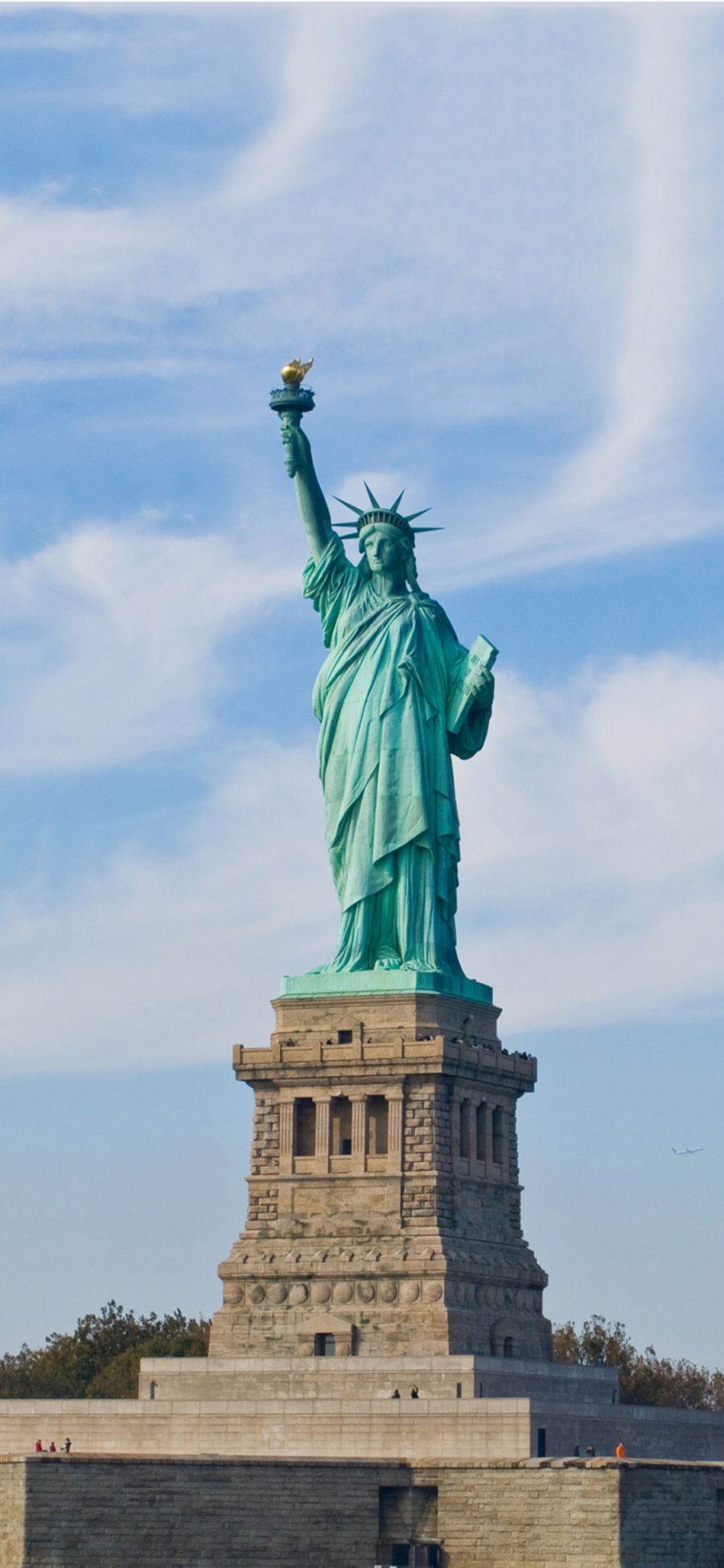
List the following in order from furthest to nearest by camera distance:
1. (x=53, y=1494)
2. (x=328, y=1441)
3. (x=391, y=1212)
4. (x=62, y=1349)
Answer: (x=62, y=1349)
(x=391, y=1212)
(x=328, y=1441)
(x=53, y=1494)

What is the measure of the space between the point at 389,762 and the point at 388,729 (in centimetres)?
55

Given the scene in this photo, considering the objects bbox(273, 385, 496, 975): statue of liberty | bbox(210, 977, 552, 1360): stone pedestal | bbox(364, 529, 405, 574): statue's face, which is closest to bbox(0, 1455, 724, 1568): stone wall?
bbox(210, 977, 552, 1360): stone pedestal

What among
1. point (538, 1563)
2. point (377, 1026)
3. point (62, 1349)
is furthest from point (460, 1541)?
point (62, 1349)

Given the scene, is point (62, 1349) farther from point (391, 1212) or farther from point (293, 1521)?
point (293, 1521)

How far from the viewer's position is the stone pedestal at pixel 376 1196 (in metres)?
52.6

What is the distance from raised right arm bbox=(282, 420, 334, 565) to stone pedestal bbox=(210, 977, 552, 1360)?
24.1 feet

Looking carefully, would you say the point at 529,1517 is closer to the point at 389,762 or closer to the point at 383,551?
the point at 389,762

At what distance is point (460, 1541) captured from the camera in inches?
1879

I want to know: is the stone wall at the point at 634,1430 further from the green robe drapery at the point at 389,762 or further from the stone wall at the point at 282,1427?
the green robe drapery at the point at 389,762

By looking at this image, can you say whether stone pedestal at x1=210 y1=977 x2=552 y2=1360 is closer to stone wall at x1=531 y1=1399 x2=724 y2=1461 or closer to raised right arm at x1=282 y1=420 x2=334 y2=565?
stone wall at x1=531 y1=1399 x2=724 y2=1461

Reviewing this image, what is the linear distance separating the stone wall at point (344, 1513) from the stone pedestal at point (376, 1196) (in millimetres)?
4236

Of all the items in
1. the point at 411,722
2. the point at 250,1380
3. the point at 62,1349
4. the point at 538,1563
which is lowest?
the point at 538,1563

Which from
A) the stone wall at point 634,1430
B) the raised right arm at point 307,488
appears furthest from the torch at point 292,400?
the stone wall at point 634,1430

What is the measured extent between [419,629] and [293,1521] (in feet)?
49.7
